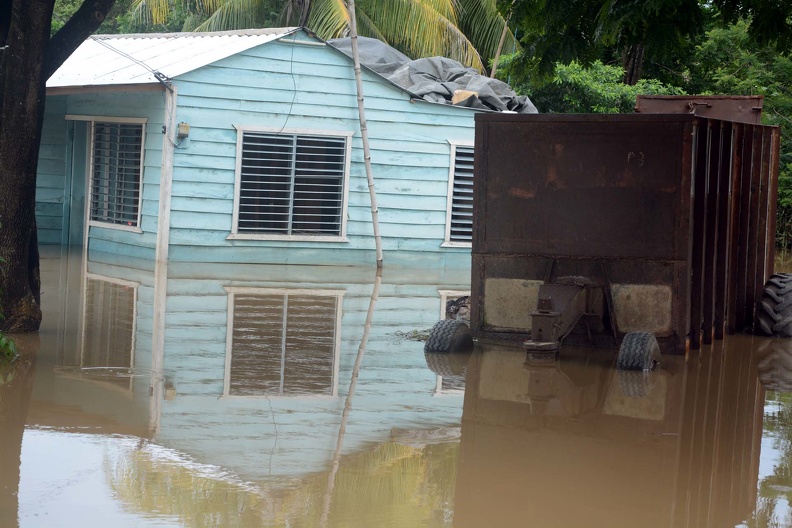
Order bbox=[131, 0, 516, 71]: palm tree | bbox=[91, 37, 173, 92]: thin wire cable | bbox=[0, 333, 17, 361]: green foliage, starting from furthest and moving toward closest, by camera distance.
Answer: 1. bbox=[131, 0, 516, 71]: palm tree
2. bbox=[91, 37, 173, 92]: thin wire cable
3. bbox=[0, 333, 17, 361]: green foliage

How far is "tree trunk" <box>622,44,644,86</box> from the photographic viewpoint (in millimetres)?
25281

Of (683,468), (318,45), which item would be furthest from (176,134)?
(683,468)

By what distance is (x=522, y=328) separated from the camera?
10.5 metres

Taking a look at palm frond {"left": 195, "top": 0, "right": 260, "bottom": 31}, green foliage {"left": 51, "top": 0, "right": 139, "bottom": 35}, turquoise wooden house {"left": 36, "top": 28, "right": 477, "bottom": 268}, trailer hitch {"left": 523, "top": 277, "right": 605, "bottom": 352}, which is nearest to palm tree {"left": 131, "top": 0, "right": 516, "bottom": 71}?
palm frond {"left": 195, "top": 0, "right": 260, "bottom": 31}

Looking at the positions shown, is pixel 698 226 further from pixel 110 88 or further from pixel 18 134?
pixel 110 88

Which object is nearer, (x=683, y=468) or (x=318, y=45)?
(x=683, y=468)

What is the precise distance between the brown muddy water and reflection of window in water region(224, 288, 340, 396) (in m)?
0.04

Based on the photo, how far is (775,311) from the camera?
12.3m

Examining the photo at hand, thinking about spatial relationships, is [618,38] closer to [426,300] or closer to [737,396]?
[737,396]

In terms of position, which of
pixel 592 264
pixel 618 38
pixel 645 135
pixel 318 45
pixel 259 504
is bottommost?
pixel 259 504

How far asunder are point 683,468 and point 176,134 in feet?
37.7

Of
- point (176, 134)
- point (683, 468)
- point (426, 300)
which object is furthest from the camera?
point (176, 134)

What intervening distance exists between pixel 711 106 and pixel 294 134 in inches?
268

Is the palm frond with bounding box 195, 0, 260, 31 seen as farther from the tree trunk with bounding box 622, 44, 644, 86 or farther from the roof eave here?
the roof eave
